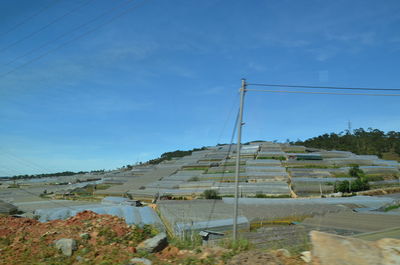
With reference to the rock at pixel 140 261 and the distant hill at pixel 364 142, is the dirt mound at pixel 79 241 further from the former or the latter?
the distant hill at pixel 364 142

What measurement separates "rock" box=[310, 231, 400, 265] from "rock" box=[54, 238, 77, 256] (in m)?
6.28

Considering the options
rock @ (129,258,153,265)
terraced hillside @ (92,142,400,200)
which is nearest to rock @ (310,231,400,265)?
rock @ (129,258,153,265)

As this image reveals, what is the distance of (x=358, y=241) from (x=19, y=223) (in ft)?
41.8

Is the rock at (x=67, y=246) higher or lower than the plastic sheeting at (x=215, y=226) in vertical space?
higher

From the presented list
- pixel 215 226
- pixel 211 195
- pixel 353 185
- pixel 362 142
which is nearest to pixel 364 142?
pixel 362 142

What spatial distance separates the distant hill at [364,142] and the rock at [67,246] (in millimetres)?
84450

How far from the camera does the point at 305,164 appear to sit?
4947 centimetres

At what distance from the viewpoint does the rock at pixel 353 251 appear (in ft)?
14.4

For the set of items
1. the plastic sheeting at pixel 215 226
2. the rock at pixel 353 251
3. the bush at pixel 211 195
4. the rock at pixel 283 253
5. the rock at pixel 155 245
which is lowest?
the bush at pixel 211 195

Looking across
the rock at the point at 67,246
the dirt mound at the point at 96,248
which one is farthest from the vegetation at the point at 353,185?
the rock at the point at 67,246

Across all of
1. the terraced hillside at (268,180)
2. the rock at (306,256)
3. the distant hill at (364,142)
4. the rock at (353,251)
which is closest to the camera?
the rock at (353,251)

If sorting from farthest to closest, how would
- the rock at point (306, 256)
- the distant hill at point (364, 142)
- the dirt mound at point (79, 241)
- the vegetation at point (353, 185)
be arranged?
the distant hill at point (364, 142), the vegetation at point (353, 185), the dirt mound at point (79, 241), the rock at point (306, 256)

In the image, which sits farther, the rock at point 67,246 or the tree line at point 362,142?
the tree line at point 362,142

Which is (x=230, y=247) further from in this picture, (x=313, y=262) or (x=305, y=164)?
(x=305, y=164)
